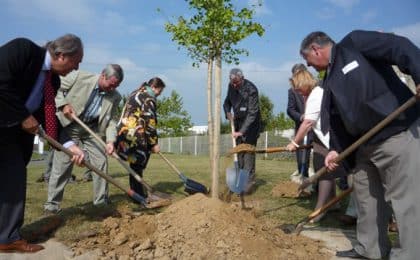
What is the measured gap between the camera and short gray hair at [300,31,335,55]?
4.05m

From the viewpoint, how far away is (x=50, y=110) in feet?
15.4

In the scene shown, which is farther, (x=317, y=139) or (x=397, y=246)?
(x=317, y=139)

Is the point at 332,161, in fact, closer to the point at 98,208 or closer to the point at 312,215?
the point at 312,215

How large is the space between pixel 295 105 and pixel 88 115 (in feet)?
11.5

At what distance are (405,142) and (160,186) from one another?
5.76m

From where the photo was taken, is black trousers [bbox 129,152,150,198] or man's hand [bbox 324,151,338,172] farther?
black trousers [bbox 129,152,150,198]

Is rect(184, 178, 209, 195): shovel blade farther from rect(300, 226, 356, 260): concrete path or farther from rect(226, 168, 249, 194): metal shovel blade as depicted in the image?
rect(300, 226, 356, 260): concrete path

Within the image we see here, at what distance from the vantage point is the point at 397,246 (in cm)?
386

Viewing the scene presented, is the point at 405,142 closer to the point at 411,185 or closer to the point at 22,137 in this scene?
the point at 411,185

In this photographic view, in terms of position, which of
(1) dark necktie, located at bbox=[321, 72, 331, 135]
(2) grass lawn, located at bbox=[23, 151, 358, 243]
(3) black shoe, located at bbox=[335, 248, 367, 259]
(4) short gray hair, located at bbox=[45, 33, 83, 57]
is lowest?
(3) black shoe, located at bbox=[335, 248, 367, 259]

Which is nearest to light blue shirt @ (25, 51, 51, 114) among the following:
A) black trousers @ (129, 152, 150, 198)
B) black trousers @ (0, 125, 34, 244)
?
black trousers @ (0, 125, 34, 244)

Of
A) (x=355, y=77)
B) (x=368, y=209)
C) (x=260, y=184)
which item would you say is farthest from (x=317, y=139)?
(x=260, y=184)

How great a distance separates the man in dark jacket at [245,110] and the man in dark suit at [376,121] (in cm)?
334

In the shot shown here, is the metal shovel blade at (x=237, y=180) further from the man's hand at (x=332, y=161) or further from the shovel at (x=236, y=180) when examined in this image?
the man's hand at (x=332, y=161)
